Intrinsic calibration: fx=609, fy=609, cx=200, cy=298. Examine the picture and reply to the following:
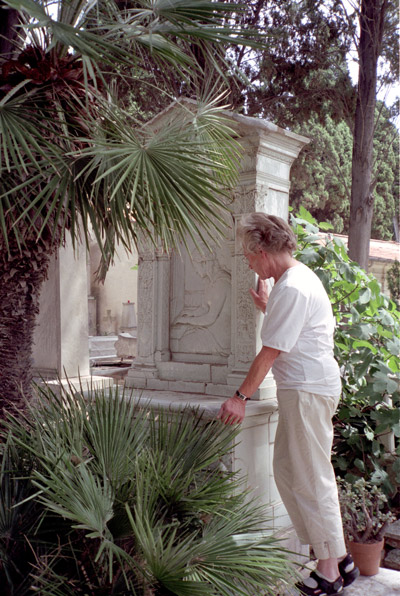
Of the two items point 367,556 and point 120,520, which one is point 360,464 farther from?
point 120,520

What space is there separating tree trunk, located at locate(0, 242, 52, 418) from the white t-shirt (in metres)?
1.30

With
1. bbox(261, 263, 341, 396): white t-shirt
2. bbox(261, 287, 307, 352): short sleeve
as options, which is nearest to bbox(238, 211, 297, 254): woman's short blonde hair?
bbox(261, 263, 341, 396): white t-shirt

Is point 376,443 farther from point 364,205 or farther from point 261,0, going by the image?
point 261,0

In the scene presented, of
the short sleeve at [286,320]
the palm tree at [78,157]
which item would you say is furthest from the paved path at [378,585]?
the palm tree at [78,157]

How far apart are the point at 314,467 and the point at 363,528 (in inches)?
32.7

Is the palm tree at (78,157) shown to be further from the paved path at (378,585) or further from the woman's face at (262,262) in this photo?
the paved path at (378,585)

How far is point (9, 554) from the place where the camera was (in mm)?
2154

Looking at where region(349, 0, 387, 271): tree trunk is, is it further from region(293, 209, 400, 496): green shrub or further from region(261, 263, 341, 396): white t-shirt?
region(261, 263, 341, 396): white t-shirt

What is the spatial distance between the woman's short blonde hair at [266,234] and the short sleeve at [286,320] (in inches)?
11.4

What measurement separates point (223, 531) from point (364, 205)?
718cm

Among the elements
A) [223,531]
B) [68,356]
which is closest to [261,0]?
[68,356]

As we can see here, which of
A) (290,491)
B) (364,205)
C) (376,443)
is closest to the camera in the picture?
(290,491)

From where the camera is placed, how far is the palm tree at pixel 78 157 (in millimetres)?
2797

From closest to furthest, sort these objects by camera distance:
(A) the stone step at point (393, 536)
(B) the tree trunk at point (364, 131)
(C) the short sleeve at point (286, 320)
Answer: (C) the short sleeve at point (286, 320) → (A) the stone step at point (393, 536) → (B) the tree trunk at point (364, 131)
